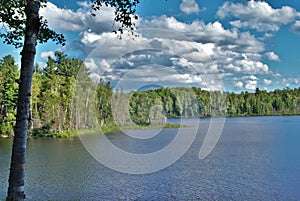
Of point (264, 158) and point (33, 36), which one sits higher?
point (33, 36)

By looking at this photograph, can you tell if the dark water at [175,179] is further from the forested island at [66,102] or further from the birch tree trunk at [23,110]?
the forested island at [66,102]

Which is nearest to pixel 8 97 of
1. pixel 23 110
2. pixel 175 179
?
pixel 175 179

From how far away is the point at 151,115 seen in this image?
88.4m

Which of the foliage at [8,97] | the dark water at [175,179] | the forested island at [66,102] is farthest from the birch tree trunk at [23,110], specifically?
the foliage at [8,97]

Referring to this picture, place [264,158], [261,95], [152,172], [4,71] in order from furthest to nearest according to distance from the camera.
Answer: [261,95]
[4,71]
[264,158]
[152,172]

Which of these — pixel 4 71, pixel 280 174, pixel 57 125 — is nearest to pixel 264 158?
pixel 280 174

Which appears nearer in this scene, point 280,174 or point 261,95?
point 280,174

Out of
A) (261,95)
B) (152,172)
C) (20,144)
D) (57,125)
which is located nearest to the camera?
(20,144)

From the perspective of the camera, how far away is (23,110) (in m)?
4.98

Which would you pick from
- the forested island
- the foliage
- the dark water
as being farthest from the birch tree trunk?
the foliage

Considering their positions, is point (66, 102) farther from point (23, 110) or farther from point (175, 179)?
point (23, 110)

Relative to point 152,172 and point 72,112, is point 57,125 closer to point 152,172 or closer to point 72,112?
point 72,112

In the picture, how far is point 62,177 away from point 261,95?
15459 cm

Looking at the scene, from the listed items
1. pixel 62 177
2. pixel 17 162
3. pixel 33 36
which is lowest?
pixel 62 177
